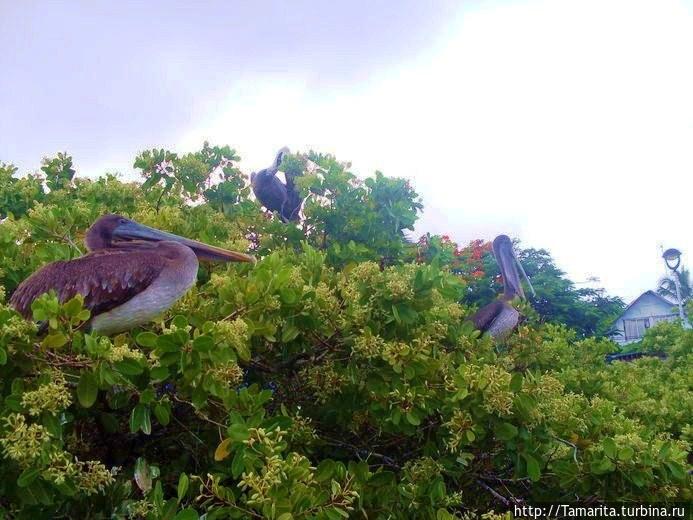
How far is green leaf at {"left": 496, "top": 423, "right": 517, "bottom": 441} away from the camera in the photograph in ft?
10.5

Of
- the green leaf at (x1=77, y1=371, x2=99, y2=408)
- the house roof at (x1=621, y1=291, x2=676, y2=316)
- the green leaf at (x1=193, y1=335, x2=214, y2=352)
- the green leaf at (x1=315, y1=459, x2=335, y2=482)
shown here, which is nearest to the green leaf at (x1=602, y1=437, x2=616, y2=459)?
the green leaf at (x1=315, y1=459, x2=335, y2=482)

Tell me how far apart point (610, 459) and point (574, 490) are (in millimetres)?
360

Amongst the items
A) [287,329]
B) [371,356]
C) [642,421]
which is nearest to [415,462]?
[371,356]

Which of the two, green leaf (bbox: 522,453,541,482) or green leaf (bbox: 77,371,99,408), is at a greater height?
green leaf (bbox: 522,453,541,482)

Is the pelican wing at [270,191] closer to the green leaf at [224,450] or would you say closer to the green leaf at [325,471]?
the green leaf at [325,471]

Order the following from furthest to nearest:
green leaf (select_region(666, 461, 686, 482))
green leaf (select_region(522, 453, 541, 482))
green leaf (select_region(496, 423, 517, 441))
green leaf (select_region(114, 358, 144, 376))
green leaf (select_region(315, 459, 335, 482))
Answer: green leaf (select_region(666, 461, 686, 482)), green leaf (select_region(522, 453, 541, 482)), green leaf (select_region(496, 423, 517, 441)), green leaf (select_region(315, 459, 335, 482)), green leaf (select_region(114, 358, 144, 376))

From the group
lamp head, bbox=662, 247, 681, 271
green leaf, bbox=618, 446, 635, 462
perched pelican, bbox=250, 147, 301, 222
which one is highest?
lamp head, bbox=662, 247, 681, 271

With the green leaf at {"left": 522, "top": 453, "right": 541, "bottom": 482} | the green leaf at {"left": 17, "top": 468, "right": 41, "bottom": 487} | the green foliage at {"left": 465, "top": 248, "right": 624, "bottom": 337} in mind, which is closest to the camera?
the green leaf at {"left": 17, "top": 468, "right": 41, "bottom": 487}

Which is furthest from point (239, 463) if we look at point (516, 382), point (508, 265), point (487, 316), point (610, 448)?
point (508, 265)

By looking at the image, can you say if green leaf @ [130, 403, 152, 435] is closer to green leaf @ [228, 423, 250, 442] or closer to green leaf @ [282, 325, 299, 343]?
green leaf @ [228, 423, 250, 442]

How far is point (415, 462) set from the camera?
345 cm

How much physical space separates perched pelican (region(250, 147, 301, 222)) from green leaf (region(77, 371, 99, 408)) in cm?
498

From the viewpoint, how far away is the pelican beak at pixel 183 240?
3248 millimetres

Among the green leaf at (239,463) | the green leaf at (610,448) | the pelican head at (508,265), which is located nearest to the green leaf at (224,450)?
the green leaf at (239,463)
